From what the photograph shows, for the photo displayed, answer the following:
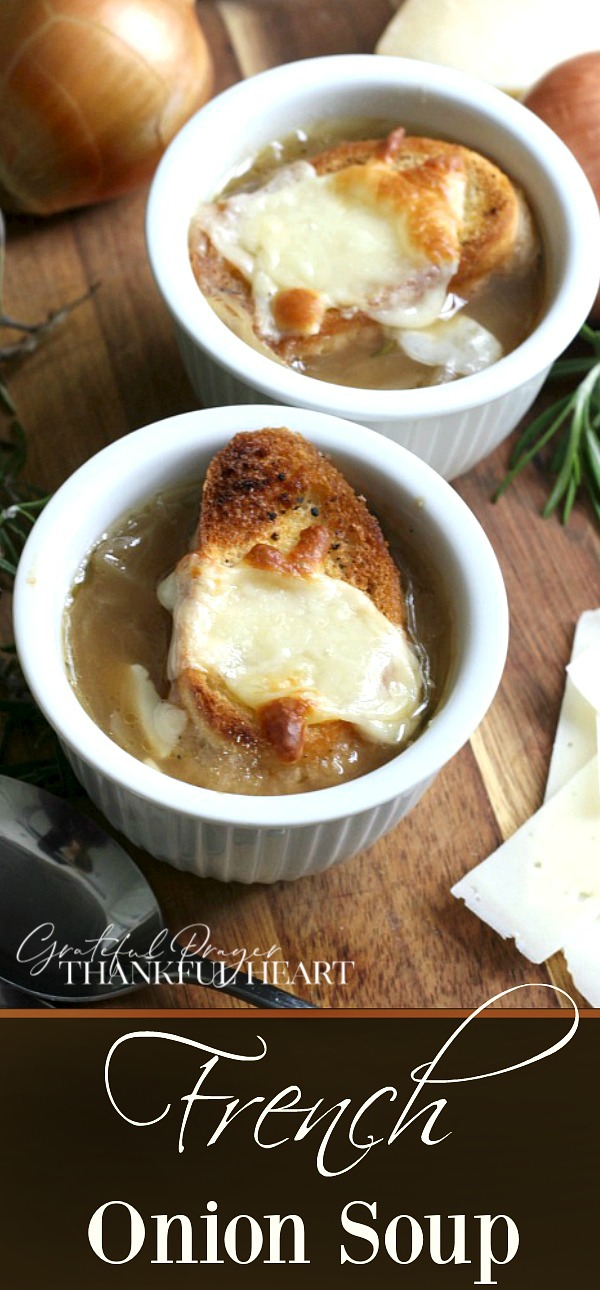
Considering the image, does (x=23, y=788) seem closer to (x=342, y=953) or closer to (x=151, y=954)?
(x=151, y=954)

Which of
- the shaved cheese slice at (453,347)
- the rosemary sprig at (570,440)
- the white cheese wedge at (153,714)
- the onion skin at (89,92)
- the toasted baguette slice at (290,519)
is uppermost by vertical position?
the onion skin at (89,92)

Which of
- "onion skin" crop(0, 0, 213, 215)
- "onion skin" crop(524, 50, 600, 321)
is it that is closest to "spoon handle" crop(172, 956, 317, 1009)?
"onion skin" crop(524, 50, 600, 321)

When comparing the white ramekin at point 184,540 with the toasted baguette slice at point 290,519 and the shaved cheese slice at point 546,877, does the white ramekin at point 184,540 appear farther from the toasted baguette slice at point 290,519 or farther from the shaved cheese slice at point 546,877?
the shaved cheese slice at point 546,877

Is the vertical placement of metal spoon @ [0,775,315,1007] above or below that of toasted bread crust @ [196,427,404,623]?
below

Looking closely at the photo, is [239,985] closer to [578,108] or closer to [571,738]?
[571,738]

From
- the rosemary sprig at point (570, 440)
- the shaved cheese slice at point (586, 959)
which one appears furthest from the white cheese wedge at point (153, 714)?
the rosemary sprig at point (570, 440)

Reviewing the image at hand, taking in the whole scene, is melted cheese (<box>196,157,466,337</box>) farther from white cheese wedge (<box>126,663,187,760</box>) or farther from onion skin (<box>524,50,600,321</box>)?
white cheese wedge (<box>126,663,187,760</box>)

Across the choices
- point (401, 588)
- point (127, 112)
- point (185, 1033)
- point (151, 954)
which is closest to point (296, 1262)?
point (185, 1033)
